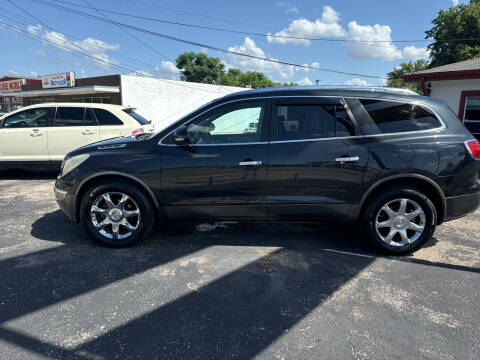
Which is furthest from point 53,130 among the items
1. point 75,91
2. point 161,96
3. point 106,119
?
point 161,96

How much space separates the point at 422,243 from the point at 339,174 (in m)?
1.25

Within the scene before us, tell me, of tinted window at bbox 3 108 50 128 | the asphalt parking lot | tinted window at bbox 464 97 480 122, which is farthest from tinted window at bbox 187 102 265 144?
tinted window at bbox 464 97 480 122

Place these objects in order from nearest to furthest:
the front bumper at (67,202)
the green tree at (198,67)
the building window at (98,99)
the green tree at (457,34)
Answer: the front bumper at (67,202)
the building window at (98,99)
the green tree at (457,34)
the green tree at (198,67)

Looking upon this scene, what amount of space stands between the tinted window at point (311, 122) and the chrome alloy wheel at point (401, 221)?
100cm

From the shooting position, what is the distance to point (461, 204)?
12.0ft

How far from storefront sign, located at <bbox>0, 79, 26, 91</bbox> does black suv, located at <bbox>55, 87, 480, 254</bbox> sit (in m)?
34.0

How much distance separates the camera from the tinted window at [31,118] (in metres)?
7.70

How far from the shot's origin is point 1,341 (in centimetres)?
233

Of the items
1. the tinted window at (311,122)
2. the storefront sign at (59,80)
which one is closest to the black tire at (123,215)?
the tinted window at (311,122)

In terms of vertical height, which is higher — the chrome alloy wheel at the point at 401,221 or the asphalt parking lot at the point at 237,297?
the chrome alloy wheel at the point at 401,221

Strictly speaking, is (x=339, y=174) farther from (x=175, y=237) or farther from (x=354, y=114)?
(x=175, y=237)

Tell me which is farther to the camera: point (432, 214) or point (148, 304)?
point (432, 214)

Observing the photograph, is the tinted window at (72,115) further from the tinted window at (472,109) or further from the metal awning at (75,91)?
the metal awning at (75,91)

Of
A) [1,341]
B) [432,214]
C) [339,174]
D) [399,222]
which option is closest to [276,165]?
[339,174]
